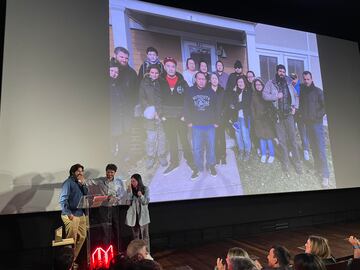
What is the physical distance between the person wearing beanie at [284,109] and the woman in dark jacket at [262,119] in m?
0.09

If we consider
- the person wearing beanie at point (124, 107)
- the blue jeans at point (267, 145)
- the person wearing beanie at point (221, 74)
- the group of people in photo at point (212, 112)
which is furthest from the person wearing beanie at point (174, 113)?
the blue jeans at point (267, 145)

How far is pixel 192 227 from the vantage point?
4266mm

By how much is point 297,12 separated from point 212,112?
8.25 ft

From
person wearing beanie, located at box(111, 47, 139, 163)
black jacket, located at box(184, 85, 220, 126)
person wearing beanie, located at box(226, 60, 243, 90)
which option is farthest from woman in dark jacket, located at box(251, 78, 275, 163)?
person wearing beanie, located at box(111, 47, 139, 163)

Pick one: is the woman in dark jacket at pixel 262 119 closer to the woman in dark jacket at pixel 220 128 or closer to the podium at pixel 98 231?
the woman in dark jacket at pixel 220 128

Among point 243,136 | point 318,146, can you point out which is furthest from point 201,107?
point 318,146

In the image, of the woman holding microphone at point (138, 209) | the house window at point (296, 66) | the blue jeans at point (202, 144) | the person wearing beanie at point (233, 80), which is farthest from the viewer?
the house window at point (296, 66)

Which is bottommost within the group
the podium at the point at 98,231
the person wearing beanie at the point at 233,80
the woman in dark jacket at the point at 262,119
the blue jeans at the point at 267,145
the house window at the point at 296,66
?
the podium at the point at 98,231

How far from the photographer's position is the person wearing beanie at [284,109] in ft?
15.3

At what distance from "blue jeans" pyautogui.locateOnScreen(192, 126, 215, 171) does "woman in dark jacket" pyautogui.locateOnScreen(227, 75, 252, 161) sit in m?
0.40

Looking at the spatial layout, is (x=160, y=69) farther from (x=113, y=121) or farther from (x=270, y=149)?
(x=270, y=149)

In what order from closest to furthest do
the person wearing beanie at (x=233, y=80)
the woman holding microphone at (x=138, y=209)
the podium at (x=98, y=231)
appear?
the podium at (x=98, y=231) → the woman holding microphone at (x=138, y=209) → the person wearing beanie at (x=233, y=80)

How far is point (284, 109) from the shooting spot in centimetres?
477

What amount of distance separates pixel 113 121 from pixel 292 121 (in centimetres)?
278
